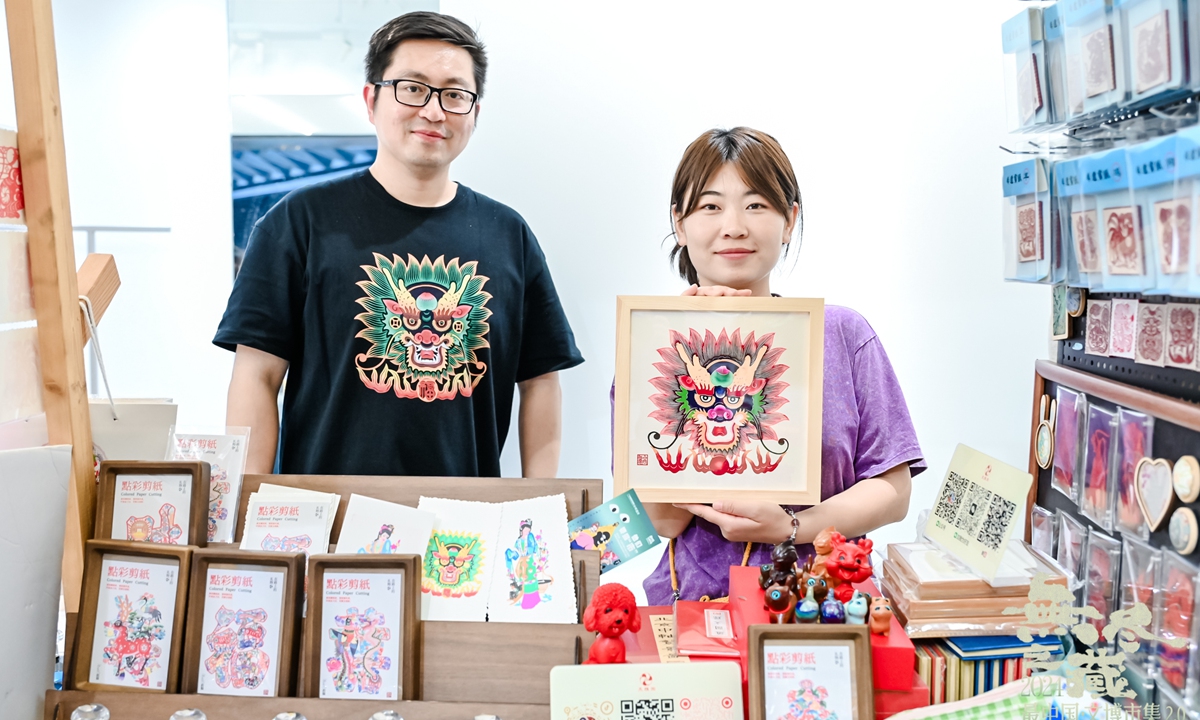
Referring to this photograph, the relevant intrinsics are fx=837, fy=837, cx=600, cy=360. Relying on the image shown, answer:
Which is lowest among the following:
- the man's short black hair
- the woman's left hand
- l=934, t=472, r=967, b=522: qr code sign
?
the woman's left hand

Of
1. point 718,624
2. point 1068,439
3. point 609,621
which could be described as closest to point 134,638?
point 609,621

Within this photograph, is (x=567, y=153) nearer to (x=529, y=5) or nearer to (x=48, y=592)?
(x=529, y=5)

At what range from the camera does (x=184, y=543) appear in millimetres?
1227

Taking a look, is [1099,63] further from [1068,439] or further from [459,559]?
[459,559]

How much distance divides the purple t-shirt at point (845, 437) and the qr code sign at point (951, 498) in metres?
0.17

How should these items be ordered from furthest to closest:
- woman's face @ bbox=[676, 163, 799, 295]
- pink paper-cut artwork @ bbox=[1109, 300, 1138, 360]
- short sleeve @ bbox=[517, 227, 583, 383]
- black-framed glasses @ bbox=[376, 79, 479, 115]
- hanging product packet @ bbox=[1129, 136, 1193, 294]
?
1. short sleeve @ bbox=[517, 227, 583, 383]
2. black-framed glasses @ bbox=[376, 79, 479, 115]
3. woman's face @ bbox=[676, 163, 799, 295]
4. pink paper-cut artwork @ bbox=[1109, 300, 1138, 360]
5. hanging product packet @ bbox=[1129, 136, 1193, 294]

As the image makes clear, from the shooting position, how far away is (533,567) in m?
1.25

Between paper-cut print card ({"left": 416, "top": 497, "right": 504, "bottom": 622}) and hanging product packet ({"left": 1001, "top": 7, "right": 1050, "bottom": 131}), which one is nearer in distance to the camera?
paper-cut print card ({"left": 416, "top": 497, "right": 504, "bottom": 622})

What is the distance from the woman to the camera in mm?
1411

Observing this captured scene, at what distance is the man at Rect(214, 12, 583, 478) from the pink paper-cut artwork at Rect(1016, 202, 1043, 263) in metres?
1.09

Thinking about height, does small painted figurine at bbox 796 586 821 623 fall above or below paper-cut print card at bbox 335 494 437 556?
below

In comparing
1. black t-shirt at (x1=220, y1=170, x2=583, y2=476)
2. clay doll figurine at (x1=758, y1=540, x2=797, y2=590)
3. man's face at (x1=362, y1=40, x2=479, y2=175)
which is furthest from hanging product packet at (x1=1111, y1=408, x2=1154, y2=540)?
man's face at (x1=362, y1=40, x2=479, y2=175)

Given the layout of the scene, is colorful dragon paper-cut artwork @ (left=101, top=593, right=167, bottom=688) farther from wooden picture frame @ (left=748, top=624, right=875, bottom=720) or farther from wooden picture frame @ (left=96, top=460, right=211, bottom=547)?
wooden picture frame @ (left=748, top=624, right=875, bottom=720)

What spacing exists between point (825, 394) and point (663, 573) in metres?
0.44
